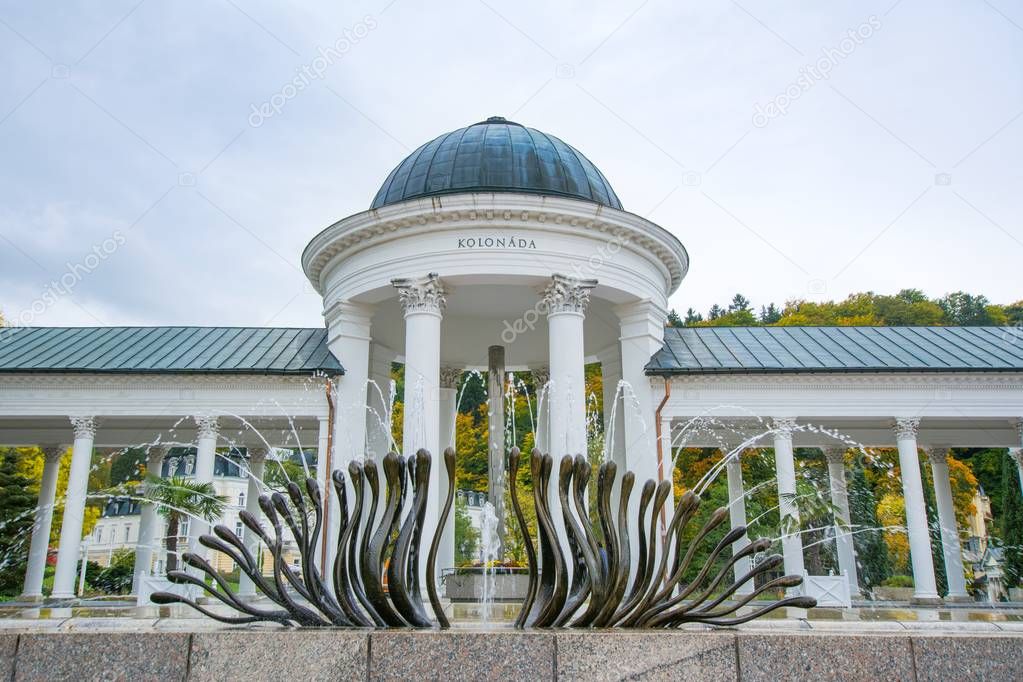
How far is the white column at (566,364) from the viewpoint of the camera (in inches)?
909

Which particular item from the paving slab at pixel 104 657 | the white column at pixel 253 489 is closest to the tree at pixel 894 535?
the white column at pixel 253 489

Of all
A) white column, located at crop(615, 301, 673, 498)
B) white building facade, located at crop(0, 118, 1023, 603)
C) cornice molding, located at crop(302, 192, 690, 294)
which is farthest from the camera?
white column, located at crop(615, 301, 673, 498)

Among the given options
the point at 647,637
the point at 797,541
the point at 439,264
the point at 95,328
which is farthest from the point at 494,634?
the point at 95,328

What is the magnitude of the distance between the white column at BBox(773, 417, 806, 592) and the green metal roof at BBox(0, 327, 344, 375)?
14178 mm

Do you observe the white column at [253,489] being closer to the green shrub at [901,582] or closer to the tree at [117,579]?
the tree at [117,579]

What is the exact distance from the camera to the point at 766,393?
2680cm

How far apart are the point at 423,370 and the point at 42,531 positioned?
1864cm

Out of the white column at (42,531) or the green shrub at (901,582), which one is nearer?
the white column at (42,531)

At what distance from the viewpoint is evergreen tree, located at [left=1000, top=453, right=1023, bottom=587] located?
37.0 meters

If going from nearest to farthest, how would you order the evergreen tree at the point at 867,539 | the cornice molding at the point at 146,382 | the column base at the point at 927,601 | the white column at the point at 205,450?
the column base at the point at 927,601, the white column at the point at 205,450, the cornice molding at the point at 146,382, the evergreen tree at the point at 867,539

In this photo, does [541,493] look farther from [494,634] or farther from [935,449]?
[935,449]

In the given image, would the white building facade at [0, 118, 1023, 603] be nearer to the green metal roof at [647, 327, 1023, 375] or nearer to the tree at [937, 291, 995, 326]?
the green metal roof at [647, 327, 1023, 375]

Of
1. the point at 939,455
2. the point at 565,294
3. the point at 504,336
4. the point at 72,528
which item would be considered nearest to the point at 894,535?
the point at 939,455

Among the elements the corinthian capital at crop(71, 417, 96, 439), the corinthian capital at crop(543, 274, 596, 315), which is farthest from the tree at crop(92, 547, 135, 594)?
the corinthian capital at crop(543, 274, 596, 315)
